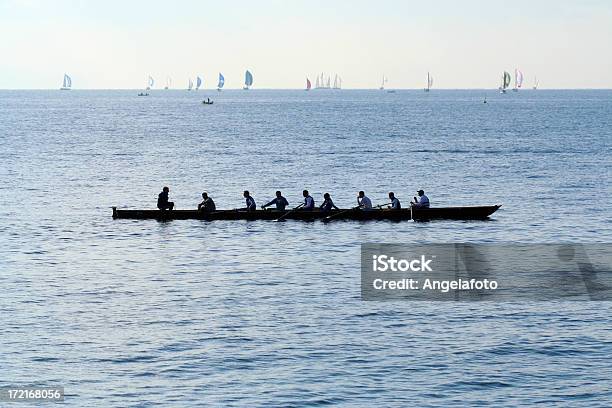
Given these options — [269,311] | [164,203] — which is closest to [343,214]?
[164,203]

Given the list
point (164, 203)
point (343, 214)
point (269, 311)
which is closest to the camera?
point (269, 311)

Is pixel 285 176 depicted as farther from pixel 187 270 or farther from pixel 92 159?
pixel 187 270

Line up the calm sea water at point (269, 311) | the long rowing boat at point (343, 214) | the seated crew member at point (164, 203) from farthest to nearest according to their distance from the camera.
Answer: the seated crew member at point (164, 203), the long rowing boat at point (343, 214), the calm sea water at point (269, 311)

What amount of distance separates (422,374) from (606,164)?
76.2 meters

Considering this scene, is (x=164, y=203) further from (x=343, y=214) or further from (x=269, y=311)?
(x=269, y=311)

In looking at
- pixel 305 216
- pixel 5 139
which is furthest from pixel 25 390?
pixel 5 139

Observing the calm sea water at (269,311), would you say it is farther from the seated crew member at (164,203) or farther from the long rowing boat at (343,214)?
the seated crew member at (164,203)

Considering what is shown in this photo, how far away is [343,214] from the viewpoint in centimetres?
5738

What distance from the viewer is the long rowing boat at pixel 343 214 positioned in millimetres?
57188

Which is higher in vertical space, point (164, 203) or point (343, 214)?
point (164, 203)

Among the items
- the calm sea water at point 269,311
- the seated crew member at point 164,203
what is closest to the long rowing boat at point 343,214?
the seated crew member at point 164,203

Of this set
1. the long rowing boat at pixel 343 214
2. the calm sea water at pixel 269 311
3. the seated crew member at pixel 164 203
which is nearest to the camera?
the calm sea water at pixel 269 311

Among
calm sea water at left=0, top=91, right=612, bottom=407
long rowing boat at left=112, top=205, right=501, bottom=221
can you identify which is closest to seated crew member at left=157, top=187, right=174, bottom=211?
long rowing boat at left=112, top=205, right=501, bottom=221

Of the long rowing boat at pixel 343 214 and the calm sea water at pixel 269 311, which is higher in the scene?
the long rowing boat at pixel 343 214
